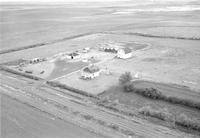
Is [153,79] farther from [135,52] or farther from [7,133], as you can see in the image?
[7,133]

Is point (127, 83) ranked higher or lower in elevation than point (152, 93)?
higher

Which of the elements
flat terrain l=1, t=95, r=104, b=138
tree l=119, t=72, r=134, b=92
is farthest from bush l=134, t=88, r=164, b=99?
flat terrain l=1, t=95, r=104, b=138

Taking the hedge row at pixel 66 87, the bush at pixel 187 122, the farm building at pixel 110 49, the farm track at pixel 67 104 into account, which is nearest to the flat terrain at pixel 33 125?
the farm track at pixel 67 104

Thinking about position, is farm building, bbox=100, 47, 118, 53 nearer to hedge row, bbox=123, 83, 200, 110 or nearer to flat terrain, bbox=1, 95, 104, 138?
hedge row, bbox=123, 83, 200, 110

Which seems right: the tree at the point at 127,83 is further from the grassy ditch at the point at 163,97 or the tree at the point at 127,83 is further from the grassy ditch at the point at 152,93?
the grassy ditch at the point at 163,97

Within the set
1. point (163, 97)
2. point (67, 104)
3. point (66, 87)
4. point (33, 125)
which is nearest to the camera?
point (33, 125)

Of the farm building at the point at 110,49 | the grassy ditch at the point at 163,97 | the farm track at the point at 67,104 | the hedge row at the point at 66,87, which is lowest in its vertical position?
the farm track at the point at 67,104

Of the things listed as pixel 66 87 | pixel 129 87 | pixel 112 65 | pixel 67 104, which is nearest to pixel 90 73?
pixel 66 87

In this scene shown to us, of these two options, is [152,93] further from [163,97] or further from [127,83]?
[127,83]
